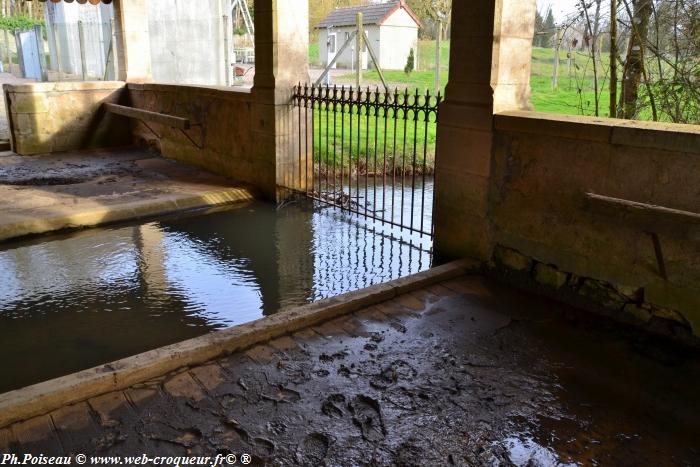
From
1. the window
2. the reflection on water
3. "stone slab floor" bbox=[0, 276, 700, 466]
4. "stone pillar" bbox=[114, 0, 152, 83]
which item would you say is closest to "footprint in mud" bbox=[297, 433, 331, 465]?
"stone slab floor" bbox=[0, 276, 700, 466]

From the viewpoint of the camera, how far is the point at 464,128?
16.0ft

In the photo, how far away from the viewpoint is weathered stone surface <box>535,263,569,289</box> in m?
4.39

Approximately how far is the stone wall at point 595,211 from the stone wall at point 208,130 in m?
3.93

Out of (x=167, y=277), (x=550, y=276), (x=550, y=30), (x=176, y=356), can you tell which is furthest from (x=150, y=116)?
(x=550, y=276)

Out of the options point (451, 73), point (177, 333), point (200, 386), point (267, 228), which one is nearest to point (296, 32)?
point (267, 228)

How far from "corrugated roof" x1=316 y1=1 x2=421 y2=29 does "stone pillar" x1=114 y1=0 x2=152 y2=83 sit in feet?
43.5

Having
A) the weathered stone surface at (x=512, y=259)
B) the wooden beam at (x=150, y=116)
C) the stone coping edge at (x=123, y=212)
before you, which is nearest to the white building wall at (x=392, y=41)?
the wooden beam at (x=150, y=116)

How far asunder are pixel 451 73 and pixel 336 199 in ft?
9.88

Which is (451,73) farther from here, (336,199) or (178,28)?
(178,28)

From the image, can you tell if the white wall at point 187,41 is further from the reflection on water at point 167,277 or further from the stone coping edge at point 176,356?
the stone coping edge at point 176,356

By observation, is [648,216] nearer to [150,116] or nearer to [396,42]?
[150,116]

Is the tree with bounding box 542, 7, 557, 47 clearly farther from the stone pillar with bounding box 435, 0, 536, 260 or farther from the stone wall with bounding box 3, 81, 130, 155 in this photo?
the stone wall with bounding box 3, 81, 130, 155

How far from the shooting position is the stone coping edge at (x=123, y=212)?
242 inches

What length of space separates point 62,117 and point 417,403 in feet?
32.6
